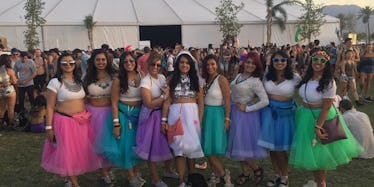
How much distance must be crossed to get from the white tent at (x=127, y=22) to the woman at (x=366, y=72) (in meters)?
22.6

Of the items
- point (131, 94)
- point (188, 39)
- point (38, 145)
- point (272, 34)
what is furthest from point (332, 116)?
point (272, 34)

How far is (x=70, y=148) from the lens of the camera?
4.70 m

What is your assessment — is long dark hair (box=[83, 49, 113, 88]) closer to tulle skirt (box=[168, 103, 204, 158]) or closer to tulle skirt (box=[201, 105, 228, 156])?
tulle skirt (box=[168, 103, 204, 158])

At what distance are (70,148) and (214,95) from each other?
1893mm

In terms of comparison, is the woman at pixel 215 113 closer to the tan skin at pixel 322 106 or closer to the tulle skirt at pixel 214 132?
the tulle skirt at pixel 214 132

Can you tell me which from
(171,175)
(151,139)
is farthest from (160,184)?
(151,139)

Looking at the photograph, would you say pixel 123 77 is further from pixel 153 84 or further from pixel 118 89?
pixel 153 84

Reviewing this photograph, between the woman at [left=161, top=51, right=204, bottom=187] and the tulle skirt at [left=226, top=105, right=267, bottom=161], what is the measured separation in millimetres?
465

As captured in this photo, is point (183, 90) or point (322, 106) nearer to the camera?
point (322, 106)

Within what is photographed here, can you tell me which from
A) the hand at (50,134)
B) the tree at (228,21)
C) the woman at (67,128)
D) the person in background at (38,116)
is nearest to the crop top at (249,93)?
the woman at (67,128)

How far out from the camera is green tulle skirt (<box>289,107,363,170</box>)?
445 centimetres

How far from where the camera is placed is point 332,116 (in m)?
4.56

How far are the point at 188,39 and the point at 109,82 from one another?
29.3 m

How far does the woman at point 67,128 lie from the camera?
468cm
